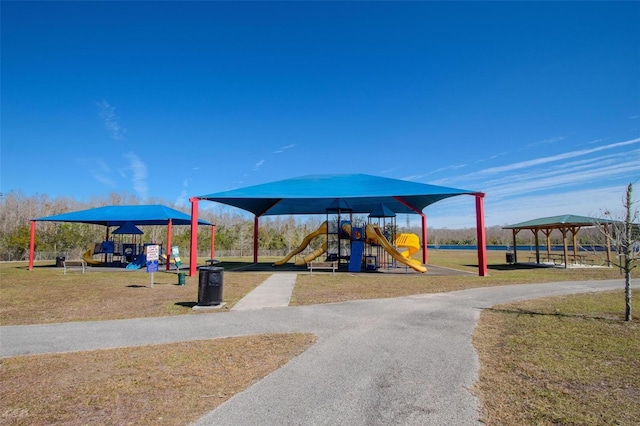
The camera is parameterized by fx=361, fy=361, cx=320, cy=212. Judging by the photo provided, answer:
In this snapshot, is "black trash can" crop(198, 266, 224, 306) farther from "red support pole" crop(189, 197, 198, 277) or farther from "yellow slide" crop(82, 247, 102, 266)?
"yellow slide" crop(82, 247, 102, 266)

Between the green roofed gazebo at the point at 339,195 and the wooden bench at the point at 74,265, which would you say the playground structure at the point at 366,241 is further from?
the wooden bench at the point at 74,265

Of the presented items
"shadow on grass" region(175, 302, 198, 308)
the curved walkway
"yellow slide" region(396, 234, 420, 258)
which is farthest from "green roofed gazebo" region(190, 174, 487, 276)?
the curved walkway

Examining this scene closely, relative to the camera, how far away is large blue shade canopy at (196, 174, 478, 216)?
2034cm

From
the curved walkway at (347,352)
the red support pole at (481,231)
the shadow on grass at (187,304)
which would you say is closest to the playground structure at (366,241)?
the red support pole at (481,231)

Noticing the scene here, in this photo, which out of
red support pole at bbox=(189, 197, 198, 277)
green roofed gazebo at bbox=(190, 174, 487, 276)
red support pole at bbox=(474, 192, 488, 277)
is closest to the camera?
red support pole at bbox=(474, 192, 488, 277)

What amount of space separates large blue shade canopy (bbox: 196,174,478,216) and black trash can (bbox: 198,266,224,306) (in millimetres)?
10365

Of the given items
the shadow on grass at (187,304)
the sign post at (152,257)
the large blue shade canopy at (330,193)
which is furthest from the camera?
the large blue shade canopy at (330,193)

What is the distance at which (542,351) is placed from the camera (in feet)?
19.5

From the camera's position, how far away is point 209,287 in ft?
33.7

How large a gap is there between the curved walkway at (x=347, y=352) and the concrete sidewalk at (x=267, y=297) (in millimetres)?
666

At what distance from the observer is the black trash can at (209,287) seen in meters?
10.2

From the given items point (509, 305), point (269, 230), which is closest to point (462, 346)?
point (509, 305)

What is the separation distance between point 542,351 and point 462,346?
1.23m

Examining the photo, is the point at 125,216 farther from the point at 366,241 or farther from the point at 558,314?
the point at 558,314
